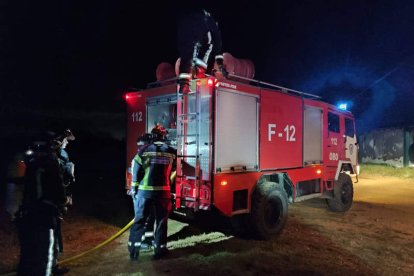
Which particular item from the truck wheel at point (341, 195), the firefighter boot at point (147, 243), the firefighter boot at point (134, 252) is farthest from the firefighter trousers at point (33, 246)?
the truck wheel at point (341, 195)

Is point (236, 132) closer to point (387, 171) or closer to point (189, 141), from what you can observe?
point (189, 141)

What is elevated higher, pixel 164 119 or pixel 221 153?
pixel 164 119

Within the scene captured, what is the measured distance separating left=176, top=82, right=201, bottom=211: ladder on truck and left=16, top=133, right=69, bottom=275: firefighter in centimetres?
222

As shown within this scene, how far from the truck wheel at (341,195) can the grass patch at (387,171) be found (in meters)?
10.0

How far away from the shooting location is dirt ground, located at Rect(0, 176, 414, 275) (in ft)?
15.2

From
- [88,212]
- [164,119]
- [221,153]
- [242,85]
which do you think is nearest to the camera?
[221,153]

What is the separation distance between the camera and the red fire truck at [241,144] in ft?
18.0

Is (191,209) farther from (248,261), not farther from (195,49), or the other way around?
(195,49)


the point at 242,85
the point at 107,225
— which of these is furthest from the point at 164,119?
the point at 107,225

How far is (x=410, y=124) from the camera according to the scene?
19.5m

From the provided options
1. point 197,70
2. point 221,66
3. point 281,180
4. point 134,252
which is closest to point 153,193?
point 134,252

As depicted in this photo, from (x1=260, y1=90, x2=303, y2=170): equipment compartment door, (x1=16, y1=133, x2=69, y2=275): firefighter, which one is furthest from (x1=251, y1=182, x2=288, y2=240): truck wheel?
(x1=16, y1=133, x2=69, y2=275): firefighter

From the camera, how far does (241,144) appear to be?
5.94 m

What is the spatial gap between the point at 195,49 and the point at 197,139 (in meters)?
1.61
